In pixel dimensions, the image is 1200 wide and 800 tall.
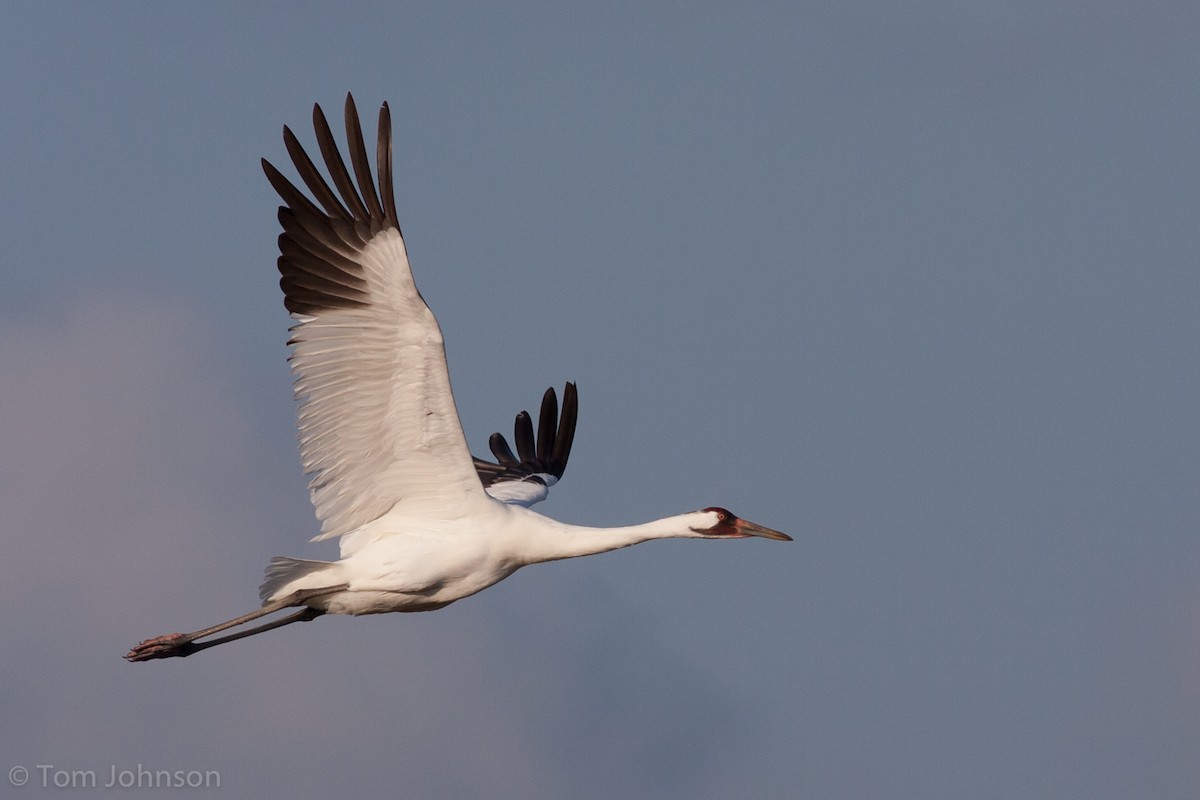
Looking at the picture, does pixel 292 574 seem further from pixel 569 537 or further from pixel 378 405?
pixel 569 537

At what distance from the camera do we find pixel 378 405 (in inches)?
854

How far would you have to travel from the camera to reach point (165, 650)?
76.2 feet

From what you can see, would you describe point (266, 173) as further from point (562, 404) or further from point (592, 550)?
point (562, 404)

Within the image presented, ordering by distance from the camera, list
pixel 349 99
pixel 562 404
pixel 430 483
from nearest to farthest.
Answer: pixel 349 99 → pixel 430 483 → pixel 562 404

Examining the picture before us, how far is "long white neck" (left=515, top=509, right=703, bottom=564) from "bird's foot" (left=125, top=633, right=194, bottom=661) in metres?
4.12

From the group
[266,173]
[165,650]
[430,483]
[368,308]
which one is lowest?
[165,650]

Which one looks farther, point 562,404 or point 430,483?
point 562,404

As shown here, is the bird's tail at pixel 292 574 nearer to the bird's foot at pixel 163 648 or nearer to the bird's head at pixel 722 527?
the bird's foot at pixel 163 648

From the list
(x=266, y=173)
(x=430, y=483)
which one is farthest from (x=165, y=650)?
(x=266, y=173)

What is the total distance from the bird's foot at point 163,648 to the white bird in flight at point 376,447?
23 millimetres

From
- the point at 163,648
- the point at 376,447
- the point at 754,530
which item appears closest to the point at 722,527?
the point at 754,530

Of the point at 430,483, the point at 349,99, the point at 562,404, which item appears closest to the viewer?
the point at 349,99

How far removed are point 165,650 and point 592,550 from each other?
16.5 ft

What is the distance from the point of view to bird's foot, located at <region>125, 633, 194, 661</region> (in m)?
23.2
